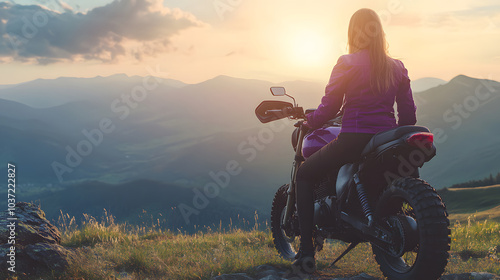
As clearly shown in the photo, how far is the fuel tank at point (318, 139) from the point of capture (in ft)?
15.2

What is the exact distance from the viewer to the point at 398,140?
3637 mm

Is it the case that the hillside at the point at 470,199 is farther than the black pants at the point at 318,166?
Yes

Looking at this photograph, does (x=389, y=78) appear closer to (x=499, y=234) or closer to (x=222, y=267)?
(x=222, y=267)

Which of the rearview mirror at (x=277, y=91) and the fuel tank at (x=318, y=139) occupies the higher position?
the rearview mirror at (x=277, y=91)

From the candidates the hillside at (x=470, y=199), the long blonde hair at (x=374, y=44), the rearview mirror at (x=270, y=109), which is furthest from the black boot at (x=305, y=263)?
the hillside at (x=470, y=199)

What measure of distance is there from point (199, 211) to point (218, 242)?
195139 millimetres

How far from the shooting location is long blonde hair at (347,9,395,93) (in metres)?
3.94

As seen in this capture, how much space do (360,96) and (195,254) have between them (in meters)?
3.70

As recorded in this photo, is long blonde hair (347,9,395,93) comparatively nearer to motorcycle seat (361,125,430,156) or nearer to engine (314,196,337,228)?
motorcycle seat (361,125,430,156)

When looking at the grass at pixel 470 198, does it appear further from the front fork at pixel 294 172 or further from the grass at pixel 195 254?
the front fork at pixel 294 172

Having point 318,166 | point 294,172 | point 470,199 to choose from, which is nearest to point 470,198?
point 470,199

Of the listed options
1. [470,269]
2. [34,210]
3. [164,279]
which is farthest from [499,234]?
[34,210]

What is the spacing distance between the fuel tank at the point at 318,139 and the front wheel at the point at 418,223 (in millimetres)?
1039

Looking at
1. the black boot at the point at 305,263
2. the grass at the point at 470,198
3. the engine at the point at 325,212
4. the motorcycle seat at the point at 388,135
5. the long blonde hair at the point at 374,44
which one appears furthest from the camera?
the grass at the point at 470,198
